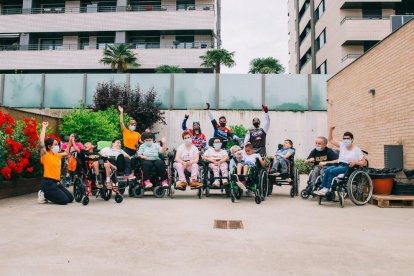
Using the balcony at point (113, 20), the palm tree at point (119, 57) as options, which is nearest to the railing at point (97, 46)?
the balcony at point (113, 20)

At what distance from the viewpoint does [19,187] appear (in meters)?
8.45

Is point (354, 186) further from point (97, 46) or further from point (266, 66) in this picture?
point (97, 46)

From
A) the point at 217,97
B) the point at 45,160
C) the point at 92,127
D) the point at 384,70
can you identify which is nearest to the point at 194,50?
the point at 217,97

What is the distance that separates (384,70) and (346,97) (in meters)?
2.89

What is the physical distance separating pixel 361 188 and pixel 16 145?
23.6 feet

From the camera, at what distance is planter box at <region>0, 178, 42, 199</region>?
787 cm

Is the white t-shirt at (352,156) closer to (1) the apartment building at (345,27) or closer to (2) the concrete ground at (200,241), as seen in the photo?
(2) the concrete ground at (200,241)

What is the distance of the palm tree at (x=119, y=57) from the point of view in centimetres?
3238

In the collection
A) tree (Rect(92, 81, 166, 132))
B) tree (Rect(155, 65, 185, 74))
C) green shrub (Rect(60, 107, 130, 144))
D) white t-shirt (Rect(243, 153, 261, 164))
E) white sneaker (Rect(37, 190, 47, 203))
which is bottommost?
white sneaker (Rect(37, 190, 47, 203))

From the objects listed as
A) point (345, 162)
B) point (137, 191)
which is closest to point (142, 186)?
point (137, 191)

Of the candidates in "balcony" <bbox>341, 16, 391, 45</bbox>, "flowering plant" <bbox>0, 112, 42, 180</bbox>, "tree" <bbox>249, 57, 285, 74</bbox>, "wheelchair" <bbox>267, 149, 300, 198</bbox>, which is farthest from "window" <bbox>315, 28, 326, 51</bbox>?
"flowering plant" <bbox>0, 112, 42, 180</bbox>

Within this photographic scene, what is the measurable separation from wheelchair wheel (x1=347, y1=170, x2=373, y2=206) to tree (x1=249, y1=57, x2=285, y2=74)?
28328 millimetres

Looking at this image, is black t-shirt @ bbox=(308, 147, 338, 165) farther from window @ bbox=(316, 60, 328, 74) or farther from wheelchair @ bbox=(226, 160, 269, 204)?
window @ bbox=(316, 60, 328, 74)

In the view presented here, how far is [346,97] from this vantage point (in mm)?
12984
